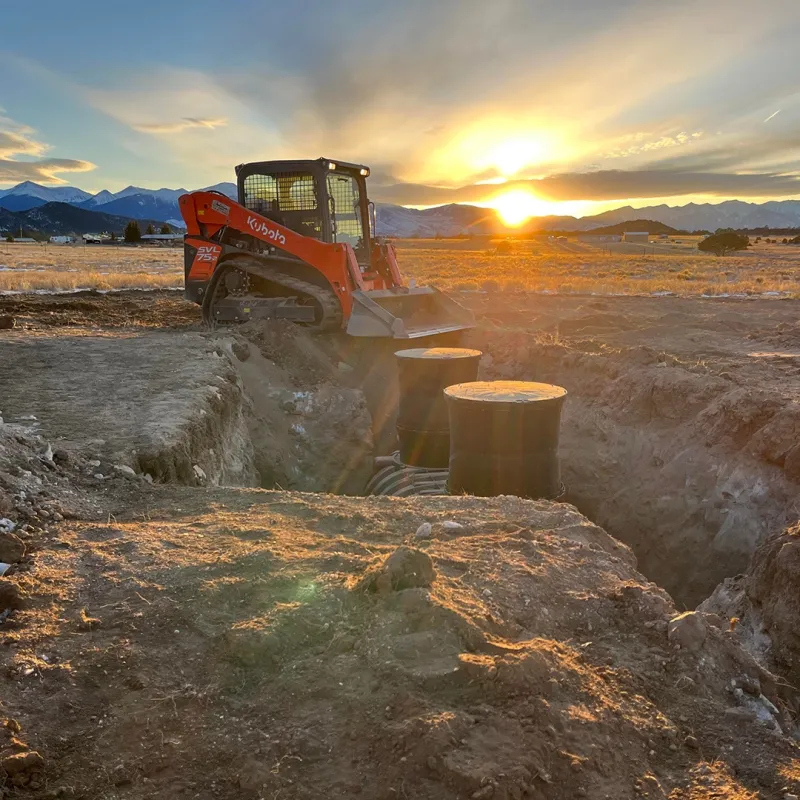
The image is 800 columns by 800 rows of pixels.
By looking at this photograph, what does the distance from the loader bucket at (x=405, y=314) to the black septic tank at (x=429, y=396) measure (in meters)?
1.50

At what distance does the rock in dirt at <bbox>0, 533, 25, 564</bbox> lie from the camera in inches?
139

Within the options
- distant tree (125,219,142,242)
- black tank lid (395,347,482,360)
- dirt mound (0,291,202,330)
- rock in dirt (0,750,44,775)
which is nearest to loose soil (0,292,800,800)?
rock in dirt (0,750,44,775)

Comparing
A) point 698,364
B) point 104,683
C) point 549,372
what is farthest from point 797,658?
point 549,372

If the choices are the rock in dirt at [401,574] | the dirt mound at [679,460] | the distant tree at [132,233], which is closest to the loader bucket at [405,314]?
the dirt mound at [679,460]

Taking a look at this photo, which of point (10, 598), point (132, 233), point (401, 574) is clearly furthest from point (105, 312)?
point (132, 233)

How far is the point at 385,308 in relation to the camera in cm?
1086

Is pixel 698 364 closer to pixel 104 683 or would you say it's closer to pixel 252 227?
pixel 252 227

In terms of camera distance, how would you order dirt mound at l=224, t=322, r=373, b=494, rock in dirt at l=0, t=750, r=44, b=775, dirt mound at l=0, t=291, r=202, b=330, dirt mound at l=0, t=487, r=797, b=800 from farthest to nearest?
dirt mound at l=0, t=291, r=202, b=330, dirt mound at l=224, t=322, r=373, b=494, dirt mound at l=0, t=487, r=797, b=800, rock in dirt at l=0, t=750, r=44, b=775

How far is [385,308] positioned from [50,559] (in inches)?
305

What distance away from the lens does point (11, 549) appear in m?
3.55

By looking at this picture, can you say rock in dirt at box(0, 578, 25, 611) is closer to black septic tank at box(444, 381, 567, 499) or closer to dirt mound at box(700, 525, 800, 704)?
dirt mound at box(700, 525, 800, 704)

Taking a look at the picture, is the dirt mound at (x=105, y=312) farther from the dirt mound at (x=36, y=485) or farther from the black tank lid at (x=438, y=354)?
the dirt mound at (x=36, y=485)

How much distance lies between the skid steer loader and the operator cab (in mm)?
17

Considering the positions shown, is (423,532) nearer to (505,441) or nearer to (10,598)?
(10,598)
